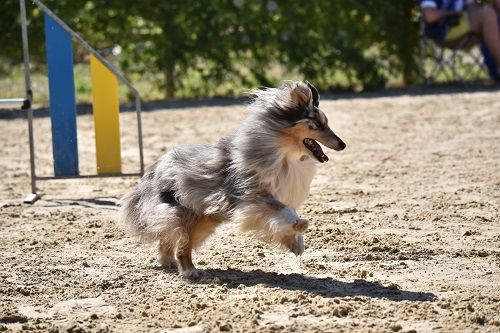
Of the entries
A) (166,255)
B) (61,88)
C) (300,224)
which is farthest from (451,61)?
(300,224)

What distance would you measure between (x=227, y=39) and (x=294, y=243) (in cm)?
855

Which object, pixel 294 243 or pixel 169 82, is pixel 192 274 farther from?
pixel 169 82

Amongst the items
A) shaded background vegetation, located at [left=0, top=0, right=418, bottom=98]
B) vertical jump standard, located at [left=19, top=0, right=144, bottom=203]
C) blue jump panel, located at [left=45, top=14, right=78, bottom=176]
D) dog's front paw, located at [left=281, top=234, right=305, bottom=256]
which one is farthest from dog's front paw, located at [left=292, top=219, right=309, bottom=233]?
shaded background vegetation, located at [left=0, top=0, right=418, bottom=98]

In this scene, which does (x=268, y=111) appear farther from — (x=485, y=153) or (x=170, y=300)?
(x=485, y=153)

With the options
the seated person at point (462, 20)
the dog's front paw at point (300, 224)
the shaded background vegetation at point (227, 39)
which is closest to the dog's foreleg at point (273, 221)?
the dog's front paw at point (300, 224)

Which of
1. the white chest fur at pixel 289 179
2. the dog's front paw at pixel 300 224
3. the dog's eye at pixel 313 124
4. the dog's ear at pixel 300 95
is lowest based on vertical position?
the dog's front paw at pixel 300 224

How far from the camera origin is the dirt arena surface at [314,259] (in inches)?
176

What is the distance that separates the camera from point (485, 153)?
912 cm

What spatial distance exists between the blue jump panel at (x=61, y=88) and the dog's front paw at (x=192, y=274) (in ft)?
9.63

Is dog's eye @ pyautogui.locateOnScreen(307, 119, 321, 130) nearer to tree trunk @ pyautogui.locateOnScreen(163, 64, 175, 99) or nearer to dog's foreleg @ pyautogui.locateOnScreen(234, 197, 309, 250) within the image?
dog's foreleg @ pyautogui.locateOnScreen(234, 197, 309, 250)

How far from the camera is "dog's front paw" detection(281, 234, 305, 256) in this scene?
532 cm

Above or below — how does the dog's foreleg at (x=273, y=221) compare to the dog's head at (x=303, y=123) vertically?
below

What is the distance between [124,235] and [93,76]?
6.57 ft

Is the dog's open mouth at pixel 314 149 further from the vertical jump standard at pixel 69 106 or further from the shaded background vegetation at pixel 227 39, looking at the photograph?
the shaded background vegetation at pixel 227 39
